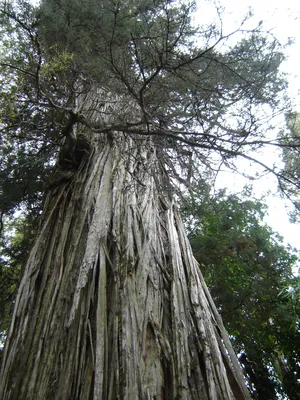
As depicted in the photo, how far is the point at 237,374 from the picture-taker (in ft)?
5.72

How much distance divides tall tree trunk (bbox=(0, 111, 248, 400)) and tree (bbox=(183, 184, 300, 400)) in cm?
162

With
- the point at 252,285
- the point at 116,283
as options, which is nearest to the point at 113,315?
the point at 116,283

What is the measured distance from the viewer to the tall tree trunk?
1630 millimetres

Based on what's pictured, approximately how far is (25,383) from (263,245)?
4.14m

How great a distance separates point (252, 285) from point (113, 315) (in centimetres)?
304

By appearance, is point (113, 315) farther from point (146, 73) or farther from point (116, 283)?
point (146, 73)

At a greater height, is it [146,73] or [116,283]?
[146,73]

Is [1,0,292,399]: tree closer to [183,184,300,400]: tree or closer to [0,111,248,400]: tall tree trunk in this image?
[0,111,248,400]: tall tree trunk

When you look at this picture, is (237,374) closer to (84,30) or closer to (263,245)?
(263,245)

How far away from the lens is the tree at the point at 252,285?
13.6ft

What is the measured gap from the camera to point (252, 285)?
14.4 feet

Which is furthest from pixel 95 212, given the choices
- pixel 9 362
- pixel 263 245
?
pixel 263 245

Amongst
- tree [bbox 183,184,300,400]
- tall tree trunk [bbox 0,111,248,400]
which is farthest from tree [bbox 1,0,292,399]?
tree [bbox 183,184,300,400]

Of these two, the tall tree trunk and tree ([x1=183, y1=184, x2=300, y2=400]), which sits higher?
tree ([x1=183, y1=184, x2=300, y2=400])
